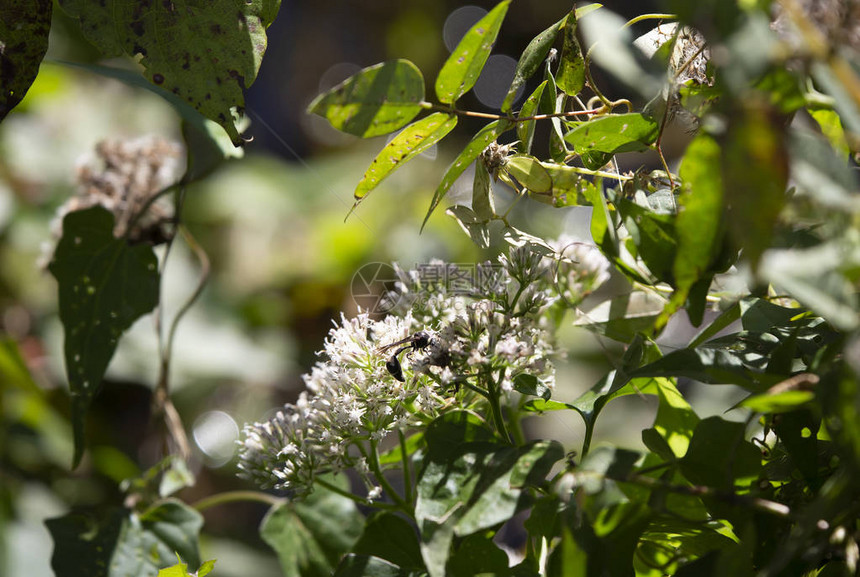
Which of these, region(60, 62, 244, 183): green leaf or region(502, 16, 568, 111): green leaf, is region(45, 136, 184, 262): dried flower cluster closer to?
region(60, 62, 244, 183): green leaf

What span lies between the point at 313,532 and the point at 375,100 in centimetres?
23

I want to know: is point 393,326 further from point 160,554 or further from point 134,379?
point 134,379

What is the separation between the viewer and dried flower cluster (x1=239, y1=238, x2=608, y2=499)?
0.85ft

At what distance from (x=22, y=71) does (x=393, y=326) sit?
0.20 meters

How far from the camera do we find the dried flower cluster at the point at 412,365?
0.26 metres

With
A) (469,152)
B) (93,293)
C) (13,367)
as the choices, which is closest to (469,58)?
(469,152)

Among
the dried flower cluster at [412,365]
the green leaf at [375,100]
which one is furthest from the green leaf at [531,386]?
the green leaf at [375,100]

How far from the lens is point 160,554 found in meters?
0.36

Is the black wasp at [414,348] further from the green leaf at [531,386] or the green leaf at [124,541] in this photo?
the green leaf at [124,541]

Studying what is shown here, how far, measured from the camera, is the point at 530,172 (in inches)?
10.6

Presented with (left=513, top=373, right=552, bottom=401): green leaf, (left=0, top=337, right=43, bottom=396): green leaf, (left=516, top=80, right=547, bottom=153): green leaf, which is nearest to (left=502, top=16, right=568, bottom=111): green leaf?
(left=516, top=80, right=547, bottom=153): green leaf

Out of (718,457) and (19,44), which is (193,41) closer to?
(19,44)

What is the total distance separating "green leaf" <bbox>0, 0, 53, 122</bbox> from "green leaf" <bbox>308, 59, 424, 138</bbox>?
0.16 m

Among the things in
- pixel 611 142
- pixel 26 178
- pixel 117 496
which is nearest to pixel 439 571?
pixel 611 142
